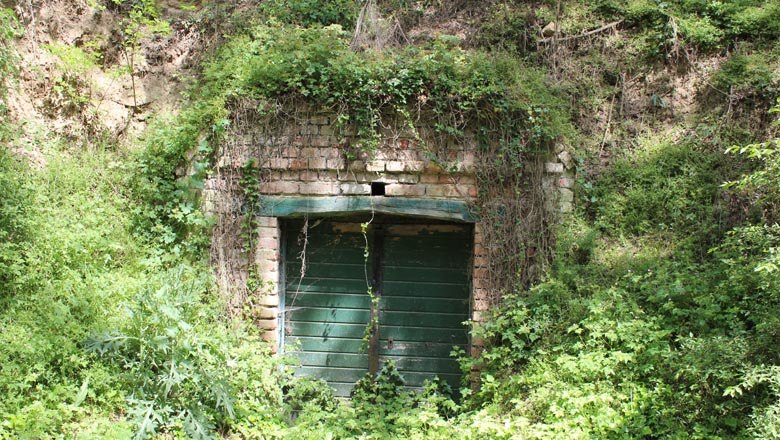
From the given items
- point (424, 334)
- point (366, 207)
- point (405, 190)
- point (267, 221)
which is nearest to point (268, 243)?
point (267, 221)

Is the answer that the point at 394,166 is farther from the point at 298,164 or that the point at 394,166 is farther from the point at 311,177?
the point at 298,164

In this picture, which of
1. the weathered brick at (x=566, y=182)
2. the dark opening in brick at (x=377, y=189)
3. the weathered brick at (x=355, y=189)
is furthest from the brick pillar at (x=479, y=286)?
the weathered brick at (x=355, y=189)

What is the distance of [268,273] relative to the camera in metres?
6.06

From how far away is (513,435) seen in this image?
4594mm

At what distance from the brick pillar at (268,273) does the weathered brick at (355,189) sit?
72 centimetres

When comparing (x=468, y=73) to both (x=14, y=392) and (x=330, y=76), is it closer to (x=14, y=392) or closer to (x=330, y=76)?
(x=330, y=76)

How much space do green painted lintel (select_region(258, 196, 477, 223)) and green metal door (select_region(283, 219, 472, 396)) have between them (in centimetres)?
33

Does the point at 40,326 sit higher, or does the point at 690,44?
the point at 690,44

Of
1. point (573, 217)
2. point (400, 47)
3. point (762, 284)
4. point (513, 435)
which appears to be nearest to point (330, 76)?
point (400, 47)

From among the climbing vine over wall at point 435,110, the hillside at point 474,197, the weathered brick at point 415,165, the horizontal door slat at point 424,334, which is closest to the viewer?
the hillside at point 474,197

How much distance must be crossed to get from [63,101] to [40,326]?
2.89 metres

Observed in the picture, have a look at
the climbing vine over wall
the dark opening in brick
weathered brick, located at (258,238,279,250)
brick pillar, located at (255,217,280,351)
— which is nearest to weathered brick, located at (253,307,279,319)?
brick pillar, located at (255,217,280,351)

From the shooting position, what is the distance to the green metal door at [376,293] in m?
6.33

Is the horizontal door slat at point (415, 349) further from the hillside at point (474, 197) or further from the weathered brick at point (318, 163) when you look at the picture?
the weathered brick at point (318, 163)
